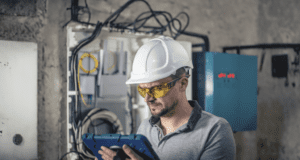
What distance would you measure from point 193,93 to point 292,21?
6.85ft

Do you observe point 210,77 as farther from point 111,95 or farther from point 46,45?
point 46,45

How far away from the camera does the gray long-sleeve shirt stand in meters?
1.21

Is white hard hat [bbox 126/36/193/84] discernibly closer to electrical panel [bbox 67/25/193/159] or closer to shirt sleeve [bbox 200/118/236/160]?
shirt sleeve [bbox 200/118/236/160]

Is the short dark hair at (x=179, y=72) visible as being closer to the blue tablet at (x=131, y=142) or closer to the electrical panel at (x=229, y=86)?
the blue tablet at (x=131, y=142)

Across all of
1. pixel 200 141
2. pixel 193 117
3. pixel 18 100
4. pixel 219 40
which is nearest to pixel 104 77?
pixel 18 100

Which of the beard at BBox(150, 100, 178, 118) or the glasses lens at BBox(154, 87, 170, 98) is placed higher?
the glasses lens at BBox(154, 87, 170, 98)

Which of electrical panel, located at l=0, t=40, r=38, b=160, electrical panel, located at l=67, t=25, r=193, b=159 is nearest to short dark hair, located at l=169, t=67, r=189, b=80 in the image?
electrical panel, located at l=67, t=25, r=193, b=159

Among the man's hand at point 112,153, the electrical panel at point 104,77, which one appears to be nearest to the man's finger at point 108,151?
the man's hand at point 112,153

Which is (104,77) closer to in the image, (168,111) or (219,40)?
(168,111)

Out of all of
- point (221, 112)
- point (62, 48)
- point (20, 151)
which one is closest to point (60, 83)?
point (62, 48)

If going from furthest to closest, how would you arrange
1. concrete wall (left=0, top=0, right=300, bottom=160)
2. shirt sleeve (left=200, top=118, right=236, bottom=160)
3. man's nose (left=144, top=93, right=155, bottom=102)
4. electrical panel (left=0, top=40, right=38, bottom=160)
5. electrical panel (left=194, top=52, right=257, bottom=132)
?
electrical panel (left=194, top=52, right=257, bottom=132) → concrete wall (left=0, top=0, right=300, bottom=160) → electrical panel (left=0, top=40, right=38, bottom=160) → man's nose (left=144, top=93, right=155, bottom=102) → shirt sleeve (left=200, top=118, right=236, bottom=160)

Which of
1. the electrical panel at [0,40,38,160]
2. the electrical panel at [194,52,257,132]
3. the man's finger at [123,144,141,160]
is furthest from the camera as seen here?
the electrical panel at [194,52,257,132]

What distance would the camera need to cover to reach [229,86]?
2.81 meters

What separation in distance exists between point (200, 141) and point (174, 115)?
0.22m
